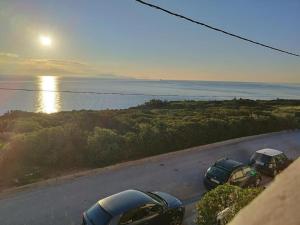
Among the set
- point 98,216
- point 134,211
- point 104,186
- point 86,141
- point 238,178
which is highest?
point 86,141

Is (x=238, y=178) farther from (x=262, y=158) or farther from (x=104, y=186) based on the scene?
(x=104, y=186)

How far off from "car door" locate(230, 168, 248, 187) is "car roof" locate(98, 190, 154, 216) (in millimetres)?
5389

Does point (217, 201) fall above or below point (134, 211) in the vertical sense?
above

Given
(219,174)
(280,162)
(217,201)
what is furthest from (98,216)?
(280,162)

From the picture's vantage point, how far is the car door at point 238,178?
1507 centimetres

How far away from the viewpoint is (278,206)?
4.81ft

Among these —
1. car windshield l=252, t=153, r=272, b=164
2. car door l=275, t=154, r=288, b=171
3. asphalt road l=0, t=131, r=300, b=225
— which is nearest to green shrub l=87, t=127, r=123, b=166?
asphalt road l=0, t=131, r=300, b=225

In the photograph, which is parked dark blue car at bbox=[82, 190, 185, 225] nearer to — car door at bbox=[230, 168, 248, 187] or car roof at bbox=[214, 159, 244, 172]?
car door at bbox=[230, 168, 248, 187]

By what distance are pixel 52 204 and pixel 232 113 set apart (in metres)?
22.6

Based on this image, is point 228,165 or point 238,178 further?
point 228,165

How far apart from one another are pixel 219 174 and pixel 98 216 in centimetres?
671

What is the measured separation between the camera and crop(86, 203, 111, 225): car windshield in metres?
9.79

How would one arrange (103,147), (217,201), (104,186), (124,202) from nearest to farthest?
(217,201)
(124,202)
(104,186)
(103,147)

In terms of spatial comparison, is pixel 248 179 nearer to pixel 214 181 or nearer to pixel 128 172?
pixel 214 181
